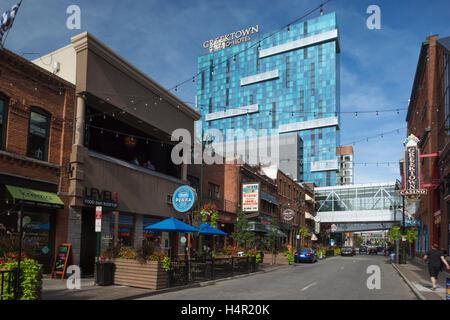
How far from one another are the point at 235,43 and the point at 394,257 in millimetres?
103781

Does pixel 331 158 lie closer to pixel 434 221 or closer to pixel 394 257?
pixel 394 257

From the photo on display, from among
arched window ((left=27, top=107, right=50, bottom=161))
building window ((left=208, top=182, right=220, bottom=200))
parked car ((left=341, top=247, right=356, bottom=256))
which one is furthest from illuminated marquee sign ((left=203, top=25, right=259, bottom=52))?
arched window ((left=27, top=107, right=50, bottom=161))

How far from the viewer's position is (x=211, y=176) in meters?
36.7

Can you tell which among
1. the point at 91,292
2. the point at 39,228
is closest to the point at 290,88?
the point at 39,228

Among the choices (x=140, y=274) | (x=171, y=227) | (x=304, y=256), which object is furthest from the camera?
(x=304, y=256)

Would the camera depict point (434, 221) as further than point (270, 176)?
No

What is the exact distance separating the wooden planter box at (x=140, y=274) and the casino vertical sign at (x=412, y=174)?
21754mm

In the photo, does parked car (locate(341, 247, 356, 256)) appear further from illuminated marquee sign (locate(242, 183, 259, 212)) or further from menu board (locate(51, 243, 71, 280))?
menu board (locate(51, 243, 71, 280))

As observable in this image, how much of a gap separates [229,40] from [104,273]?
419 feet

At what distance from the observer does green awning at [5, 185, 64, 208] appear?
589 inches

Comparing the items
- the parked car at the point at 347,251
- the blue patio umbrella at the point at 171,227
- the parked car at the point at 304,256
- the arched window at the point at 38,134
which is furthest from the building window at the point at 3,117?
the parked car at the point at 347,251

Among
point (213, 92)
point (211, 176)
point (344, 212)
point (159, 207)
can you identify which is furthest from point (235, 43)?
point (159, 207)

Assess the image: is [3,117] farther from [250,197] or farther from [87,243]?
[250,197]

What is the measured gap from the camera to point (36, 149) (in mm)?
16984
